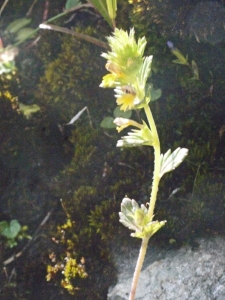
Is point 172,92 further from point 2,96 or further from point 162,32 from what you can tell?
point 2,96

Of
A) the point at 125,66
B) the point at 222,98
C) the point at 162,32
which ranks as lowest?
the point at 222,98

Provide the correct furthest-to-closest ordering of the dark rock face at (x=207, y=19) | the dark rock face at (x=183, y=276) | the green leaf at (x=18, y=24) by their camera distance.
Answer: the green leaf at (x=18, y=24)
the dark rock face at (x=207, y=19)
the dark rock face at (x=183, y=276)

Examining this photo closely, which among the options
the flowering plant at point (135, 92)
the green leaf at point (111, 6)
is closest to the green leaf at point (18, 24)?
the green leaf at point (111, 6)

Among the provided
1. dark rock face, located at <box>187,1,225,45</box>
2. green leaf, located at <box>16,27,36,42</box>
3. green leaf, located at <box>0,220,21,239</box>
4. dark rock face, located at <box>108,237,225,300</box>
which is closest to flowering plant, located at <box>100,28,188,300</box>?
dark rock face, located at <box>108,237,225,300</box>

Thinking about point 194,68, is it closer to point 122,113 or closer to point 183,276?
point 122,113

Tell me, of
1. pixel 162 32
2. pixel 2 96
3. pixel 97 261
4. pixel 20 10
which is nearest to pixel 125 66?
pixel 162 32

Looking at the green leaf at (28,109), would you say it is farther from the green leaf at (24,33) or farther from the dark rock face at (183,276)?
the dark rock face at (183,276)
